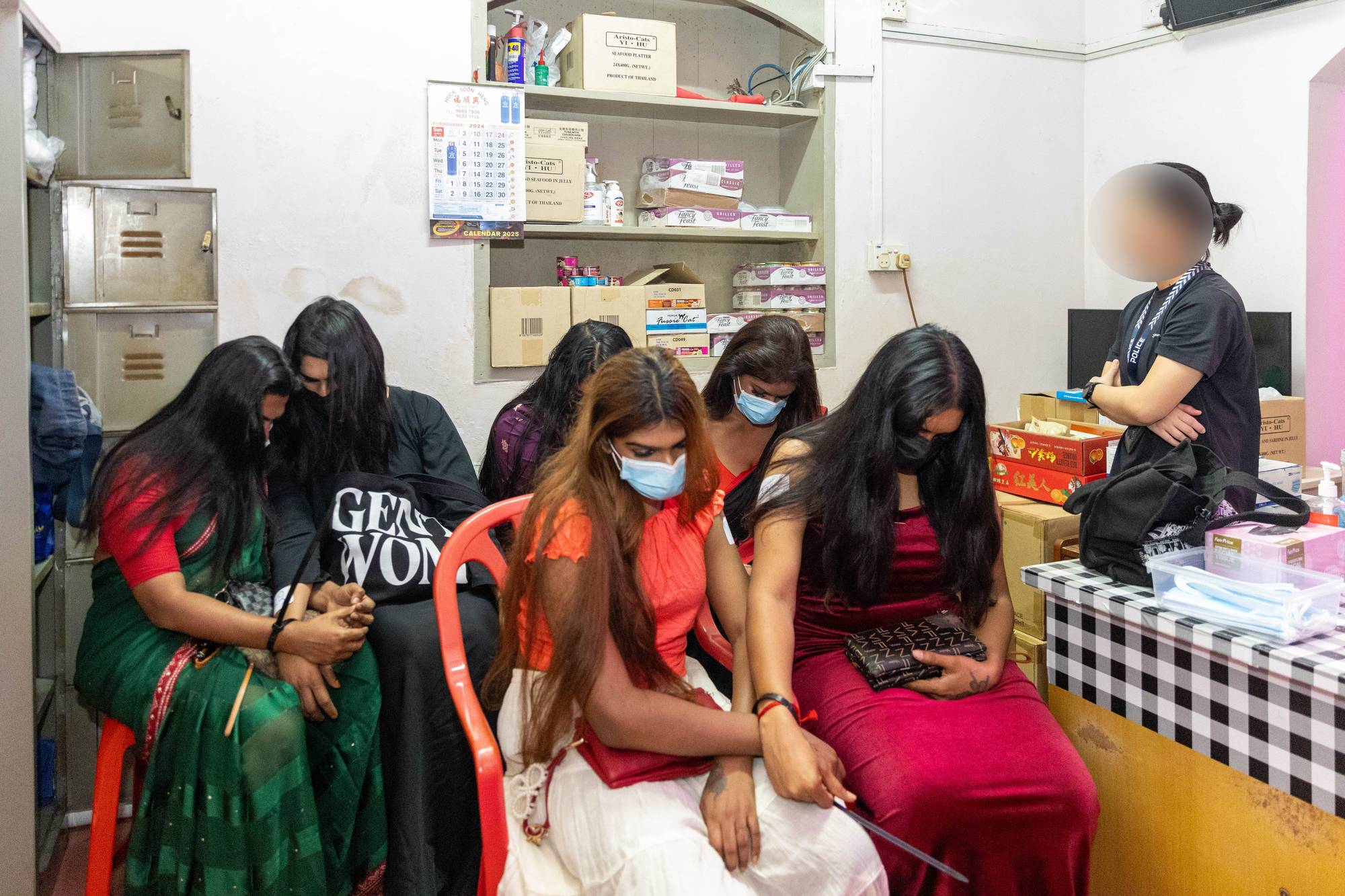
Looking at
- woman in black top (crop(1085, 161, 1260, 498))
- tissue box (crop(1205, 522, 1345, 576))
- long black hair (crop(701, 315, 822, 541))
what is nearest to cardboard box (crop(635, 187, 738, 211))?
long black hair (crop(701, 315, 822, 541))

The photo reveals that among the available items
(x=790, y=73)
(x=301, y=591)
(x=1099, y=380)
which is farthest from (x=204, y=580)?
(x=790, y=73)

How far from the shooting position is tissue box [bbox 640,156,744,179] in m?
3.50

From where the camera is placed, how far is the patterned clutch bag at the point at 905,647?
5.67 feet

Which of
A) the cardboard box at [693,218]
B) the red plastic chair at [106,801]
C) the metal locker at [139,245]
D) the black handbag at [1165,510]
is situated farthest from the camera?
the cardboard box at [693,218]

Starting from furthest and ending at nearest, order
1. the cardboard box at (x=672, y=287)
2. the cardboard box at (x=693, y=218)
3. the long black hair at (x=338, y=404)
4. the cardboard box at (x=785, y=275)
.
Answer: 1. the cardboard box at (x=785, y=275)
2. the cardboard box at (x=693, y=218)
3. the cardboard box at (x=672, y=287)
4. the long black hair at (x=338, y=404)

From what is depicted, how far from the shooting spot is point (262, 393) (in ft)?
6.68

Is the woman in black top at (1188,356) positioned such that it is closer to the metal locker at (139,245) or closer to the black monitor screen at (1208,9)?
the black monitor screen at (1208,9)

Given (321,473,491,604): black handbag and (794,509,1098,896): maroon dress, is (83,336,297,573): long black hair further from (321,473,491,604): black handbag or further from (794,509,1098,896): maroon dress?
(794,509,1098,896): maroon dress

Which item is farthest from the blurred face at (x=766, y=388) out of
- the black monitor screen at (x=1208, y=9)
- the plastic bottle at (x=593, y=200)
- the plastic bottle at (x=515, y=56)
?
the black monitor screen at (x=1208, y=9)

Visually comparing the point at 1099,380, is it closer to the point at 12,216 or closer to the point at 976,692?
the point at 976,692

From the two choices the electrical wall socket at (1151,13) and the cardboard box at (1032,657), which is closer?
the cardboard box at (1032,657)

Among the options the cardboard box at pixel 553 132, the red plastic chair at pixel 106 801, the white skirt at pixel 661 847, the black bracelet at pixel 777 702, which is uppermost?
the cardboard box at pixel 553 132

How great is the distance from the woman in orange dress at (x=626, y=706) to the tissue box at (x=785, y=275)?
6.99 ft

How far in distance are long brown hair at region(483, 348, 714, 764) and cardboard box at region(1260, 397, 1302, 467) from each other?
2.46 m
